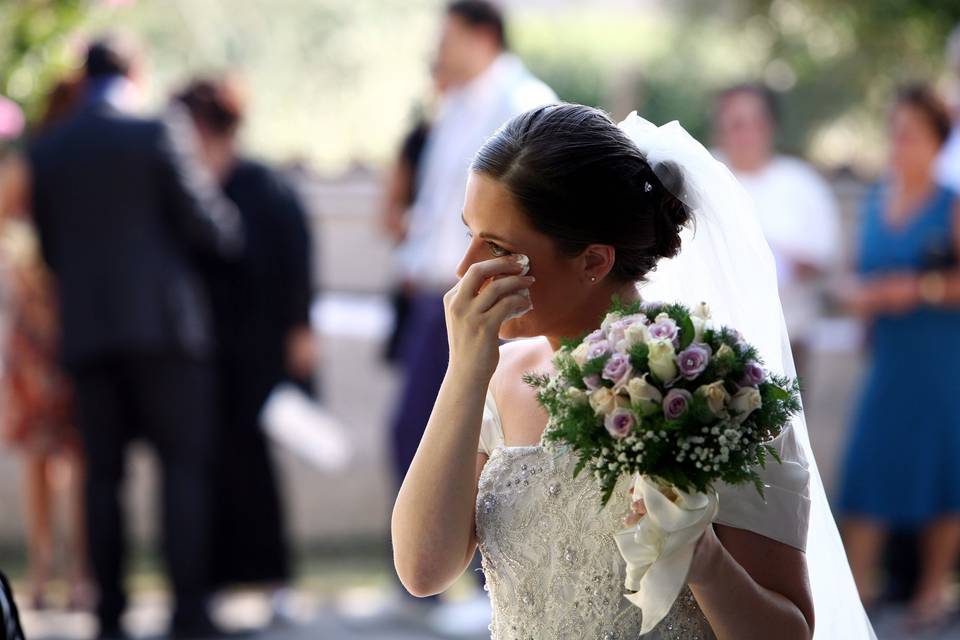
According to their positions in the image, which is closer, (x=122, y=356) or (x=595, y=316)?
(x=595, y=316)

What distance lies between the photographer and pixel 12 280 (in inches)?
237

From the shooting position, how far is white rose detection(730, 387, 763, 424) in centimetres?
187

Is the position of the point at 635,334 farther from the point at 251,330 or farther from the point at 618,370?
the point at 251,330

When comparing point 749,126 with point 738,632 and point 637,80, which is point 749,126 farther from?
point 738,632

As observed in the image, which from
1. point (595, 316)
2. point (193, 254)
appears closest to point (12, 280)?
point (193, 254)

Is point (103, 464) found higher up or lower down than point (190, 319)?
lower down

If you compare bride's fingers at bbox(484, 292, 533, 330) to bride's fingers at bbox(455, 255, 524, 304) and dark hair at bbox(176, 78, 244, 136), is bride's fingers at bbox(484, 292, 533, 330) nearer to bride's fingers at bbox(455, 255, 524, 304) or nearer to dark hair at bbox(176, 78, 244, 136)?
Result: bride's fingers at bbox(455, 255, 524, 304)

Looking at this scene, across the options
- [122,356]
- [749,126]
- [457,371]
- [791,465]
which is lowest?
[122,356]

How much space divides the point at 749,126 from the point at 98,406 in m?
2.84

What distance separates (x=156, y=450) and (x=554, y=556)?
3.49m

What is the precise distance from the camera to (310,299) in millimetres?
5941

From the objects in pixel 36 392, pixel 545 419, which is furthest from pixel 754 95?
pixel 545 419

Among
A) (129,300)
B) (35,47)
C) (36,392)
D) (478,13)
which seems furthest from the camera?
(35,47)

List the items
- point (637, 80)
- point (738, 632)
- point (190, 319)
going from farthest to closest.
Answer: point (637, 80) < point (190, 319) < point (738, 632)
